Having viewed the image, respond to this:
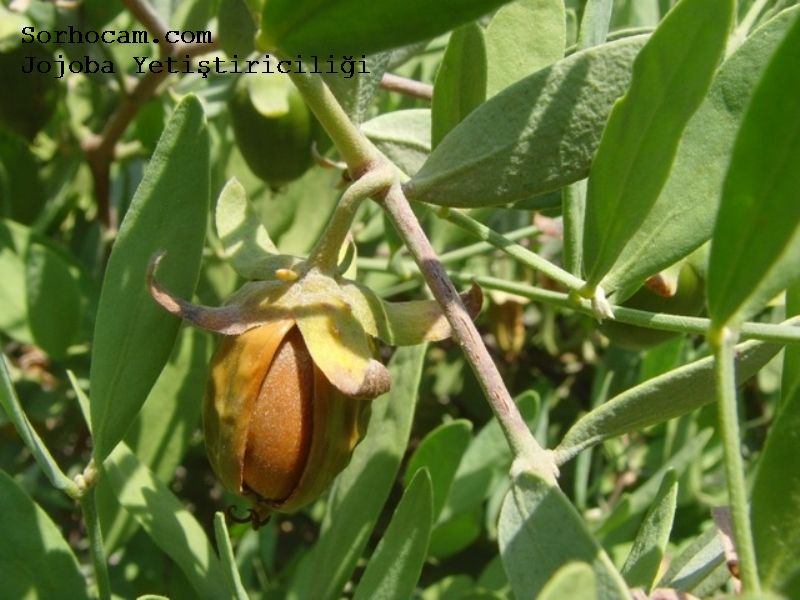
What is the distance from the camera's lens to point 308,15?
867 mm

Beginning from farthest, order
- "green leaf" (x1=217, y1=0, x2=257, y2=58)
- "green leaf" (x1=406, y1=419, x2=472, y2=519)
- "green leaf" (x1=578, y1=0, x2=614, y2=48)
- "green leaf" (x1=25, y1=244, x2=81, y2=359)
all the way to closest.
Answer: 1. "green leaf" (x1=25, y1=244, x2=81, y2=359)
2. "green leaf" (x1=217, y1=0, x2=257, y2=58)
3. "green leaf" (x1=406, y1=419, x2=472, y2=519)
4. "green leaf" (x1=578, y1=0, x2=614, y2=48)

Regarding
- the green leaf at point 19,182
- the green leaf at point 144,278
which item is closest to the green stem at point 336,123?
the green leaf at point 144,278

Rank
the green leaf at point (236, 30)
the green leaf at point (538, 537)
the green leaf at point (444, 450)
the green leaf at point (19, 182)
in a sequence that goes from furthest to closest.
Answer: the green leaf at point (19, 182) < the green leaf at point (236, 30) < the green leaf at point (444, 450) < the green leaf at point (538, 537)

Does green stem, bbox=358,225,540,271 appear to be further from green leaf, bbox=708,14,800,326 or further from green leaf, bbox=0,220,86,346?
green leaf, bbox=708,14,800,326

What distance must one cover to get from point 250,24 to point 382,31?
2.22 feet

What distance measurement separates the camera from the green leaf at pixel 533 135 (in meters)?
0.93

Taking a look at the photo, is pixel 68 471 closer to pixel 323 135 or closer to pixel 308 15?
pixel 323 135

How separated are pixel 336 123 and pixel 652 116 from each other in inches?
10.8

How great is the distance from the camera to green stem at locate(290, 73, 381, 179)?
0.96 meters

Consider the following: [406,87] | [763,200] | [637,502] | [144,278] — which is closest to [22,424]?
[144,278]

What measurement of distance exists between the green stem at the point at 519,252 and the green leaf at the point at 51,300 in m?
0.66

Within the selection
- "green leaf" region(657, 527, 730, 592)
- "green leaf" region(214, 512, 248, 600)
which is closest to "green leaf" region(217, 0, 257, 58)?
"green leaf" region(214, 512, 248, 600)

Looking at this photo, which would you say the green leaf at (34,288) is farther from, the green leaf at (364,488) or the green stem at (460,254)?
the green leaf at (364,488)

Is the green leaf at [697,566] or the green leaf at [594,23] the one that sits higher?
the green leaf at [594,23]
